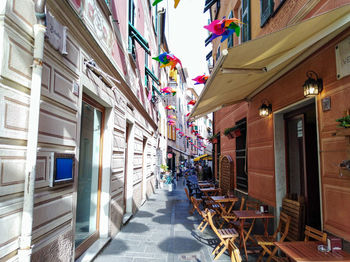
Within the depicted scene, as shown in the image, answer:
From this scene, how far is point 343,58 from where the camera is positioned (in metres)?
2.94

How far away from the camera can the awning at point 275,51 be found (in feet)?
8.77

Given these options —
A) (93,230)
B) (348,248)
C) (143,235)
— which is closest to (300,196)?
(348,248)

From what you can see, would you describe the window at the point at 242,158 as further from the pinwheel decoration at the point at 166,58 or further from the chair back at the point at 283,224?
the pinwheel decoration at the point at 166,58

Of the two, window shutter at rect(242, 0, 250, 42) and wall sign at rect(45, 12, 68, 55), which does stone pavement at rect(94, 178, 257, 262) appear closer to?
wall sign at rect(45, 12, 68, 55)

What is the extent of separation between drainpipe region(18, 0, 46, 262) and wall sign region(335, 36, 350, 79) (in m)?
3.34

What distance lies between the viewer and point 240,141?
25.0 ft

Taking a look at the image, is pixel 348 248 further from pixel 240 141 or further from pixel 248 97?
pixel 240 141

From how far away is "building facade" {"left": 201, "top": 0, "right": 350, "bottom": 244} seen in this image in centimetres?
294

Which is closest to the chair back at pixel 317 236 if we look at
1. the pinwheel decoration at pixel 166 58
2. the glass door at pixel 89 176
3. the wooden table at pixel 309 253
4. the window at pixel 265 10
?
the wooden table at pixel 309 253

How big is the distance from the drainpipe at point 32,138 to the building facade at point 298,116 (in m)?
2.02

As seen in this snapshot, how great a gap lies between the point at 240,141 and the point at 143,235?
4.07 meters

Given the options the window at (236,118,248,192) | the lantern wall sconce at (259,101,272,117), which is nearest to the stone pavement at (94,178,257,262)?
the window at (236,118,248,192)

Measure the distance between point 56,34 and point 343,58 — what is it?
3382 mm

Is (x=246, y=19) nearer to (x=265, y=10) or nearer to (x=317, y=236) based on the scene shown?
(x=265, y=10)
